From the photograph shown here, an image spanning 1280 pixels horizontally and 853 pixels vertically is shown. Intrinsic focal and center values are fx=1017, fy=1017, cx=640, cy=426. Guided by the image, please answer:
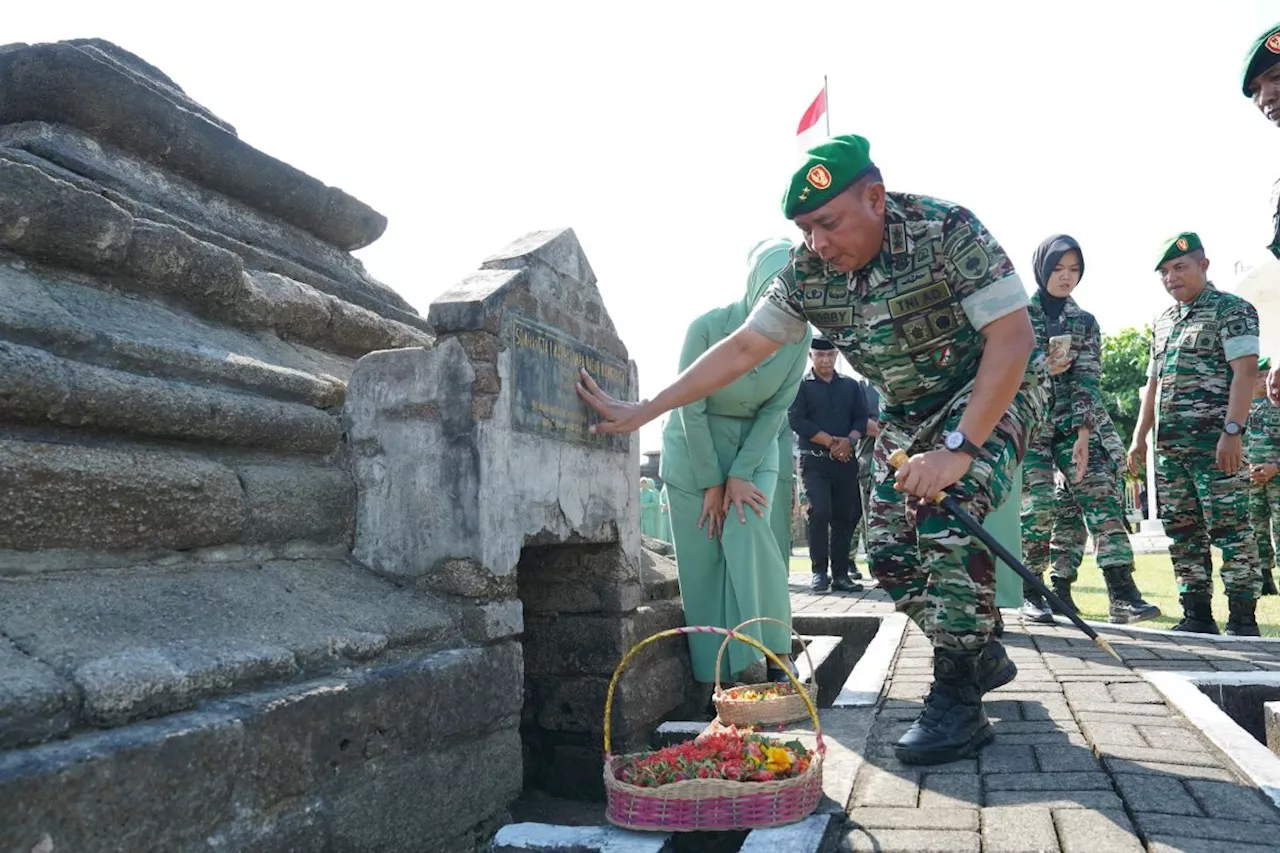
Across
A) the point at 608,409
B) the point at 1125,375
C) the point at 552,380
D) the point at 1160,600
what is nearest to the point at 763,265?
the point at 608,409

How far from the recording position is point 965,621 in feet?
10.7

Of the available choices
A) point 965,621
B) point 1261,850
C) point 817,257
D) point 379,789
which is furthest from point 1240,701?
point 379,789

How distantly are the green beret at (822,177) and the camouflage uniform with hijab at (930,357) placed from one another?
0.72ft

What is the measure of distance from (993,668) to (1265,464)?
5.72 metres

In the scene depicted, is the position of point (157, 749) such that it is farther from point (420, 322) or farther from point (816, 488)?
point (816, 488)

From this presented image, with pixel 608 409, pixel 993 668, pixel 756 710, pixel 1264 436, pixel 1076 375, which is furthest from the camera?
pixel 1264 436

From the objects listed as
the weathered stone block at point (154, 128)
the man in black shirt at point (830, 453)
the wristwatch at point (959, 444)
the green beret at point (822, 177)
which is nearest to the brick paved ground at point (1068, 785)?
the wristwatch at point (959, 444)

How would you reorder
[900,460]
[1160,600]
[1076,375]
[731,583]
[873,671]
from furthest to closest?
[1160,600] < [1076,375] < [731,583] < [873,671] < [900,460]

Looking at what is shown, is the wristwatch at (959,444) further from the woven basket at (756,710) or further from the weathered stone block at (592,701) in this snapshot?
the weathered stone block at (592,701)

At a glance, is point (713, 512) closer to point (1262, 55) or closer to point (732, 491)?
point (732, 491)

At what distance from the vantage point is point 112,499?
2.54 m

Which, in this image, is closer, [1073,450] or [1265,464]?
[1073,450]

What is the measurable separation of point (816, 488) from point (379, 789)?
266 inches

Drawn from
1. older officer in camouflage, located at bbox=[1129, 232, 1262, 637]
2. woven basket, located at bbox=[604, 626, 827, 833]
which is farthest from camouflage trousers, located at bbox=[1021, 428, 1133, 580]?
woven basket, located at bbox=[604, 626, 827, 833]
